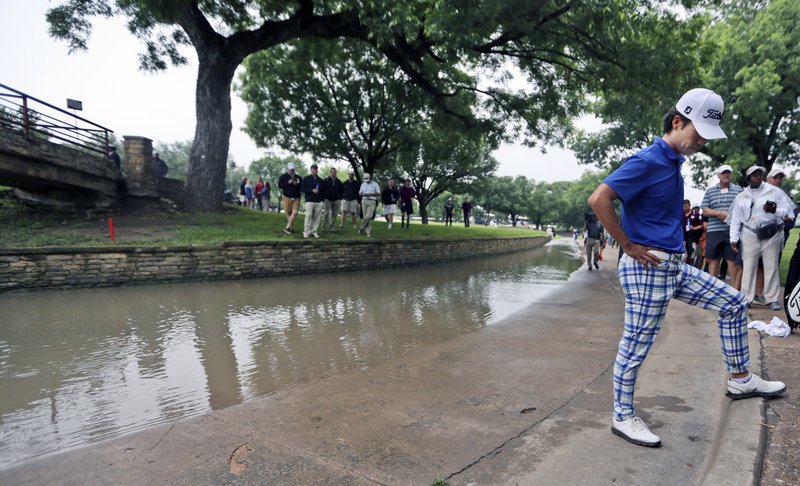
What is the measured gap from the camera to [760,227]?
195 inches

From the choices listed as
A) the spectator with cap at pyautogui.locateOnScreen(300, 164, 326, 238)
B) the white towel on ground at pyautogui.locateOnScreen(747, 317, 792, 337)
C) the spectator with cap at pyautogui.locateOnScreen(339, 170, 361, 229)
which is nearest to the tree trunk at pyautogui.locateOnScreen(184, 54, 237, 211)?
the spectator with cap at pyautogui.locateOnScreen(300, 164, 326, 238)

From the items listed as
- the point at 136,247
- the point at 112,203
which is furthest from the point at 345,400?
the point at 112,203

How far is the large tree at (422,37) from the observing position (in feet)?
30.1

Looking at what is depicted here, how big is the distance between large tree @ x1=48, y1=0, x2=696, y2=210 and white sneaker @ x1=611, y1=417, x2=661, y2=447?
332 inches

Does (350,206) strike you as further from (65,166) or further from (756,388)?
(756,388)

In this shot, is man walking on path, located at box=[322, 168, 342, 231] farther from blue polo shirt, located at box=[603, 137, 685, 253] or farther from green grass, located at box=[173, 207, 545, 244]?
Answer: blue polo shirt, located at box=[603, 137, 685, 253]

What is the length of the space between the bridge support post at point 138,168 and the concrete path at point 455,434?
11.8 metres

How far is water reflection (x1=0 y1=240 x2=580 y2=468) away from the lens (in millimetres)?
2781

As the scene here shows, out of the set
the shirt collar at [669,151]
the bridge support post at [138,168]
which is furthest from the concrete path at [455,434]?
the bridge support post at [138,168]

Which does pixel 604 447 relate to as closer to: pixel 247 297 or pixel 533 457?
pixel 533 457

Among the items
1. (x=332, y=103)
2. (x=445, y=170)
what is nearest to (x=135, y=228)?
(x=332, y=103)

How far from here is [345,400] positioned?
2848 mm

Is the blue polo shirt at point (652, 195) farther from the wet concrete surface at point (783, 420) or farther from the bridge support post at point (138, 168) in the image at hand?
the bridge support post at point (138, 168)

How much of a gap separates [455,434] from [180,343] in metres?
3.35
